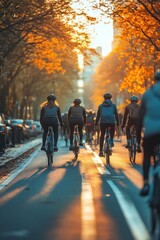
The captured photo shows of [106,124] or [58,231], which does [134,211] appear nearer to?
[58,231]

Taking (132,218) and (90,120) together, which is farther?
(90,120)

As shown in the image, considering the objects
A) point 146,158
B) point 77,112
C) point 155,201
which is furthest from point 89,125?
point 155,201

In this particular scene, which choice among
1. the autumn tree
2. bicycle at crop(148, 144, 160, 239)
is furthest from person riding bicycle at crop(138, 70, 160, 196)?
the autumn tree

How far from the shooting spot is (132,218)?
8.80 metres

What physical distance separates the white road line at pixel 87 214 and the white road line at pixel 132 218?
0.42 meters

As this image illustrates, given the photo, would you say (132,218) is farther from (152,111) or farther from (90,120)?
(90,120)

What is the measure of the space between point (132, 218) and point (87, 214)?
2.24ft

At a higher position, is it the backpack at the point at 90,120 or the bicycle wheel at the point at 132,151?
the backpack at the point at 90,120

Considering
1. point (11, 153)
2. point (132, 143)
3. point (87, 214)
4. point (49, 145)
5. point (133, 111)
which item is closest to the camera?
point (87, 214)

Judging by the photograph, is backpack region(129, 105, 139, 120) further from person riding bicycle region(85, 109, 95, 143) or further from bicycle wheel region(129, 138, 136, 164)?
person riding bicycle region(85, 109, 95, 143)

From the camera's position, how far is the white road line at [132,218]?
761cm

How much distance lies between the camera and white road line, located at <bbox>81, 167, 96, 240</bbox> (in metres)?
7.67

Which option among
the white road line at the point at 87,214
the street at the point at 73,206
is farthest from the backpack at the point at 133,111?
the white road line at the point at 87,214

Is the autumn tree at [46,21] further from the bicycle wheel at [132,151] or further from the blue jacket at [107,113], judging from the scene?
the bicycle wheel at [132,151]
